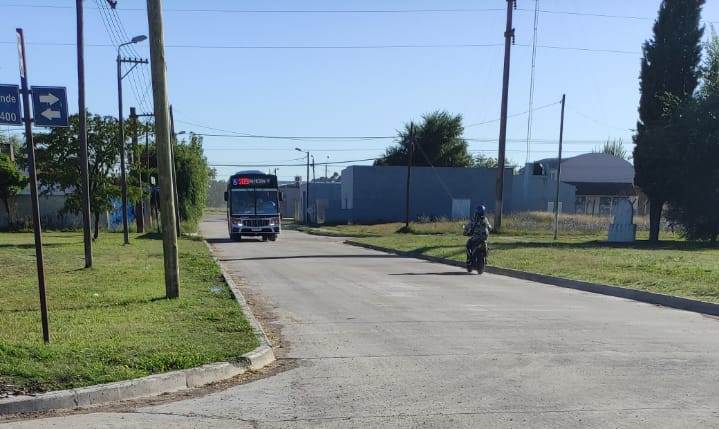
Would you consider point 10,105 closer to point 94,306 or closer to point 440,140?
point 94,306

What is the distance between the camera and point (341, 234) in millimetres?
47312

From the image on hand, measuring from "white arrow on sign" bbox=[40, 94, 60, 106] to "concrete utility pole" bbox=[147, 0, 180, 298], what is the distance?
363 centimetres

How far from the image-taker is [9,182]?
44.6 m

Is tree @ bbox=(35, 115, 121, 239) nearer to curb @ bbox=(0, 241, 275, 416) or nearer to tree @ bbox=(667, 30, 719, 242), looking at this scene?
curb @ bbox=(0, 241, 275, 416)

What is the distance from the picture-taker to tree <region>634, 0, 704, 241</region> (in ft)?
110

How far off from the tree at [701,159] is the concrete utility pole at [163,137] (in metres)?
26.9

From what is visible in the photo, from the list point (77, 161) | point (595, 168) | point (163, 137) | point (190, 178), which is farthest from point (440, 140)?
point (163, 137)

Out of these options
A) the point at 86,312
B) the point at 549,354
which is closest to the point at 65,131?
the point at 86,312

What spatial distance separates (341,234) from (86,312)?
3726 centimetres

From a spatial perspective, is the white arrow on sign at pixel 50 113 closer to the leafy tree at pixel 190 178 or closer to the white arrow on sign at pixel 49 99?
the white arrow on sign at pixel 49 99

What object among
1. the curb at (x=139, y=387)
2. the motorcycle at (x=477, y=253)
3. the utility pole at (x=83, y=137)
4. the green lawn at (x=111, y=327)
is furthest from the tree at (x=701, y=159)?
the curb at (x=139, y=387)

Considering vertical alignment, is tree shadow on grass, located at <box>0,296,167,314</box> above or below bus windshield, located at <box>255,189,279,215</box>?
below

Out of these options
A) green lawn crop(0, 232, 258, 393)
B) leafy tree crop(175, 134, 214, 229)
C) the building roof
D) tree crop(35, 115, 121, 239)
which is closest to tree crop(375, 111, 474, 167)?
the building roof

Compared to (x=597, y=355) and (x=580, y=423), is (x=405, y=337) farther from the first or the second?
(x=580, y=423)
